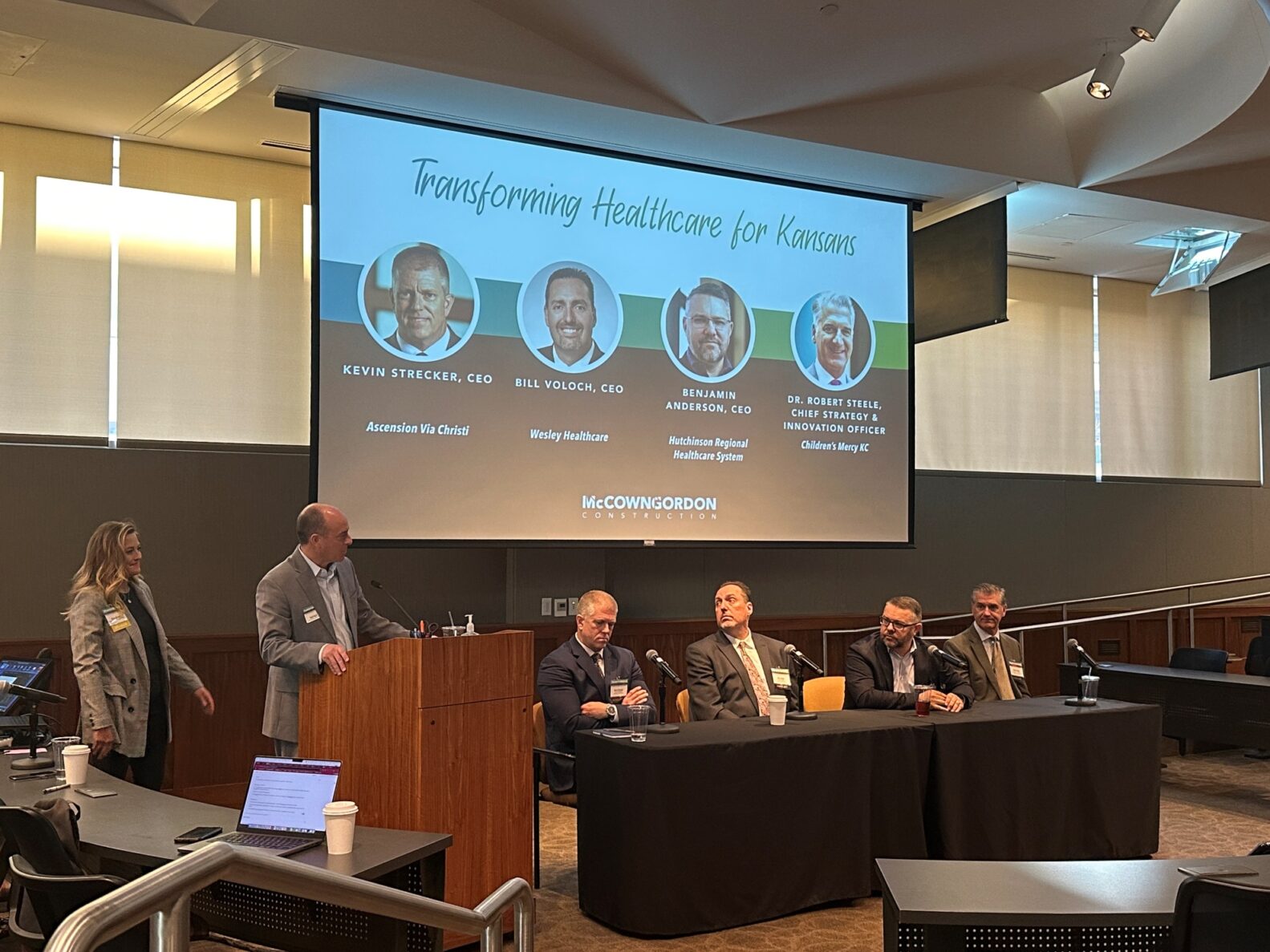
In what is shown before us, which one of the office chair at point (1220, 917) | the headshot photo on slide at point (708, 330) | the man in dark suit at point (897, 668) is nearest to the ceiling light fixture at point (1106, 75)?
the headshot photo on slide at point (708, 330)

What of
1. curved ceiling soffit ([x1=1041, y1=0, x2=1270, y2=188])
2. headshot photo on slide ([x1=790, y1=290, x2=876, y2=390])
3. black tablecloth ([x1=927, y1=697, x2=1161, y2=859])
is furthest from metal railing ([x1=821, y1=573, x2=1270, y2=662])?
curved ceiling soffit ([x1=1041, y1=0, x2=1270, y2=188])

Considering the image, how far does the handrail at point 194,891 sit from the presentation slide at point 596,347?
4.18 m

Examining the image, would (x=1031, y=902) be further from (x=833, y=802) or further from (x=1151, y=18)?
(x=1151, y=18)

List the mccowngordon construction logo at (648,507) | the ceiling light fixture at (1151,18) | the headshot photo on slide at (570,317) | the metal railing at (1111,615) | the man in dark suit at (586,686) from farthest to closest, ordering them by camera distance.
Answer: the metal railing at (1111,615) → the mccowngordon construction logo at (648,507) → the headshot photo on slide at (570,317) → the ceiling light fixture at (1151,18) → the man in dark suit at (586,686)

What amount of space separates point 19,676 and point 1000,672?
14.6 ft

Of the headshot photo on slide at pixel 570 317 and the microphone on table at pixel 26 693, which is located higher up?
the headshot photo on slide at pixel 570 317

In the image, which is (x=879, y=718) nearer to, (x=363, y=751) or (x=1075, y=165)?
(x=363, y=751)

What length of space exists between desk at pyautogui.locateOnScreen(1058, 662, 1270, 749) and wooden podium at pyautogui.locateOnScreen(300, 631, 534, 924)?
13.8 feet

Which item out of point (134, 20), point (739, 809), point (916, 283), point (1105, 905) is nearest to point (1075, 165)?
point (916, 283)

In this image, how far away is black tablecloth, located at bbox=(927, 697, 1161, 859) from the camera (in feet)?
16.7

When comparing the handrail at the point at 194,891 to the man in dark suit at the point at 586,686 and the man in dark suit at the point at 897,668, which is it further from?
the man in dark suit at the point at 897,668

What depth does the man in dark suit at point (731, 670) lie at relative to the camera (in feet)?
18.0

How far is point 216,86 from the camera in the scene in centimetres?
561

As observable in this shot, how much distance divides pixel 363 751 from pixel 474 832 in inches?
18.3
